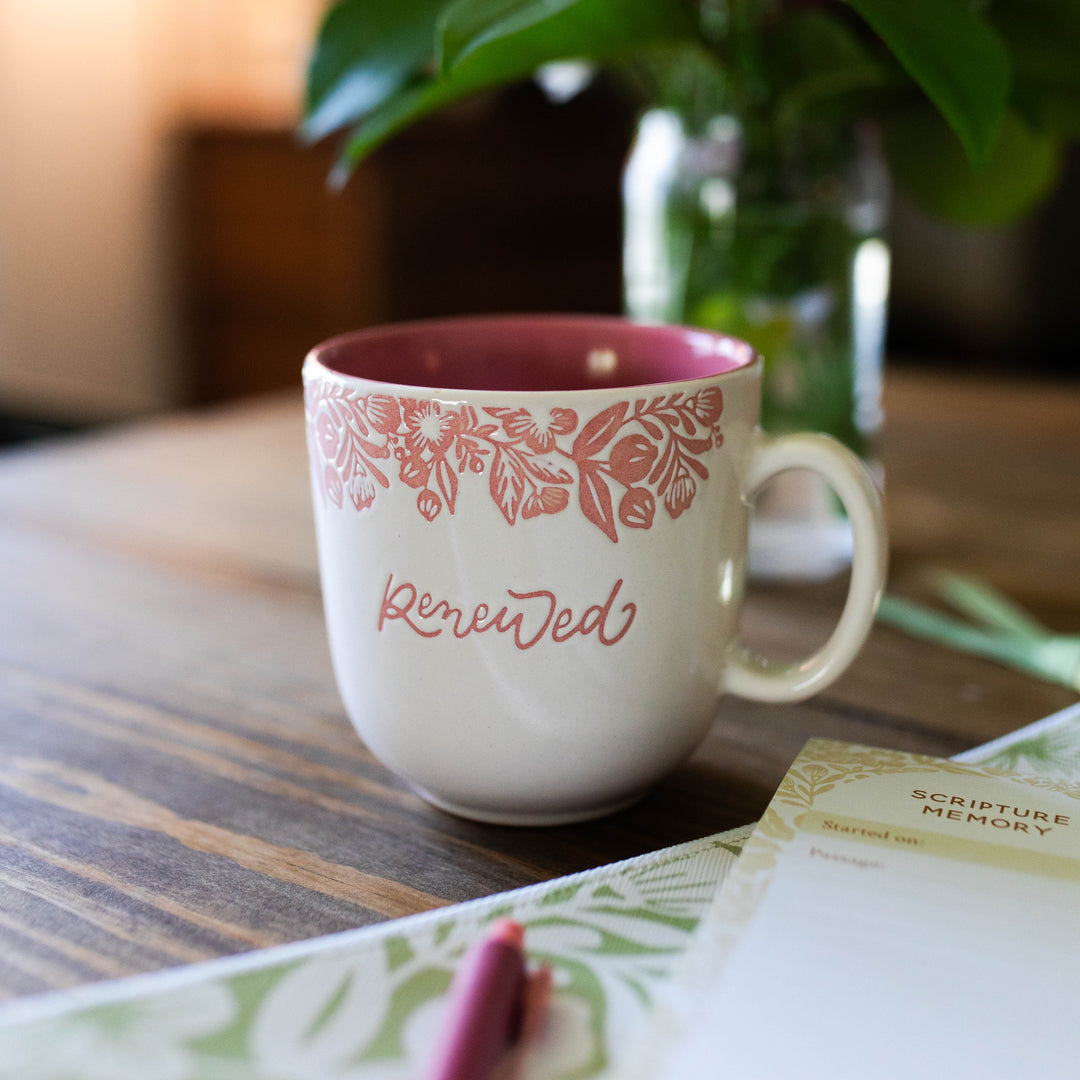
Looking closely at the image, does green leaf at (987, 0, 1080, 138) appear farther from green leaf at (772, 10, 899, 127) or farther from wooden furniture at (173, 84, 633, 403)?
wooden furniture at (173, 84, 633, 403)

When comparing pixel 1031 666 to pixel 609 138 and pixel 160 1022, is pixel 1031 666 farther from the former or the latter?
pixel 609 138

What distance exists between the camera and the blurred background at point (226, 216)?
2.22m

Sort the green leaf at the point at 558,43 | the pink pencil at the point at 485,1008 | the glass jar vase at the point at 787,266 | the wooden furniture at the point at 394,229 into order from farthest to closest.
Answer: the wooden furniture at the point at 394,229 → the glass jar vase at the point at 787,266 → the green leaf at the point at 558,43 → the pink pencil at the point at 485,1008

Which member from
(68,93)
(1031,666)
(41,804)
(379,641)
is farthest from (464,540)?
(68,93)

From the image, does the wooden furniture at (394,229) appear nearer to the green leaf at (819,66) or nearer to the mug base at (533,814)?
the green leaf at (819,66)

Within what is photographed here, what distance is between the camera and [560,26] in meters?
0.47

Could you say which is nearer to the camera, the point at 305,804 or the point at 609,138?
the point at 305,804

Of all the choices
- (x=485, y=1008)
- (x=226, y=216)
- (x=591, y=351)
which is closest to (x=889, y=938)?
(x=485, y=1008)

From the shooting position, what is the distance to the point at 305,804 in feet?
1.27

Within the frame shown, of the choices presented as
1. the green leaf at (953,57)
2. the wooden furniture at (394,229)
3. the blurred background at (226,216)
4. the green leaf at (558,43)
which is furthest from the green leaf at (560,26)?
the wooden furniture at (394,229)

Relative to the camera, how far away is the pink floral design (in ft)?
1.04

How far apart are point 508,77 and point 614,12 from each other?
0.06m

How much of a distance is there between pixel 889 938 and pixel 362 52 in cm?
43

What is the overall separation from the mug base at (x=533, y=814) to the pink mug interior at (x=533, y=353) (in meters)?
0.15
